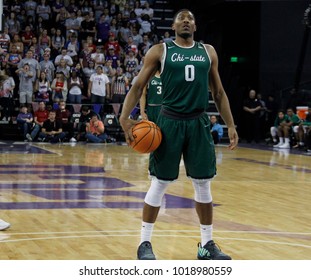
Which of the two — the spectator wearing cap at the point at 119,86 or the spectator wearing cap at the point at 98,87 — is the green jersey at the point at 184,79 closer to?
the spectator wearing cap at the point at 98,87

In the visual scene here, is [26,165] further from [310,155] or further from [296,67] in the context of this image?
[296,67]

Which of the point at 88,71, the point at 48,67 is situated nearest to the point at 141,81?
the point at 48,67

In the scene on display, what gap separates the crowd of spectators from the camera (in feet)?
74.2

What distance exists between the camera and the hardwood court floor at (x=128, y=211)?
6.57 m

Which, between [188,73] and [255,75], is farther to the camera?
[255,75]

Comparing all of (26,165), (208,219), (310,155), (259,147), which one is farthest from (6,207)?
(259,147)

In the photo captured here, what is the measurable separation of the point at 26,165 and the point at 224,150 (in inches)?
316

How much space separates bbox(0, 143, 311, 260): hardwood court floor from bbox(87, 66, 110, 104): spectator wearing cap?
7.17m

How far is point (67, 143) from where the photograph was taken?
22.2m

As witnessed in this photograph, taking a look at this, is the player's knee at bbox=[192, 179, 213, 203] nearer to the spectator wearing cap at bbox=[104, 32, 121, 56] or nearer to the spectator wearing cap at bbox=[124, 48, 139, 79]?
the spectator wearing cap at bbox=[124, 48, 139, 79]

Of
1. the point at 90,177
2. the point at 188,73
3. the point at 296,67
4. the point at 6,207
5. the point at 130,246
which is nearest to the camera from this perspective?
the point at 188,73

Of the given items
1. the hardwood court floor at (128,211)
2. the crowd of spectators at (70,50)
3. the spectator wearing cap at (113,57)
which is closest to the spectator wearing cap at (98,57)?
the crowd of spectators at (70,50)

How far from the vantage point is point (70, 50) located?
933 inches

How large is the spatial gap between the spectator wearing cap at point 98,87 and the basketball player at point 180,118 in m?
16.8
